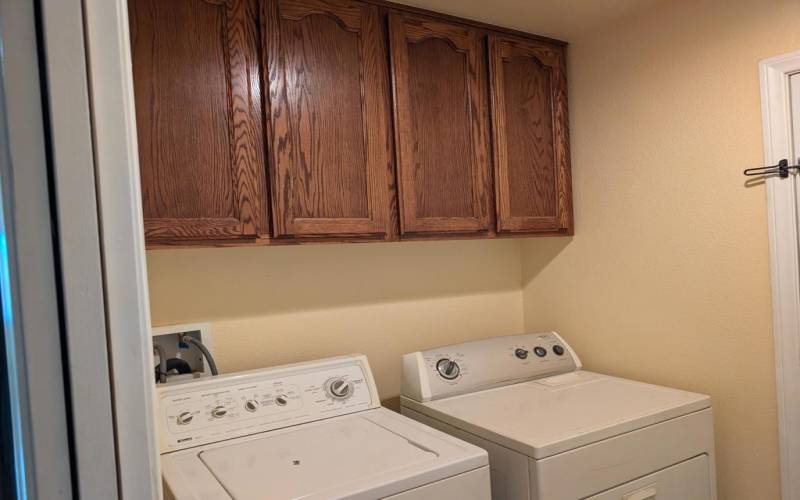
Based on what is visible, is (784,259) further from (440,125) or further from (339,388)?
(339,388)

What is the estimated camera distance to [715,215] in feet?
5.61

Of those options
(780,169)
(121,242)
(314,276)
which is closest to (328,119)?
(314,276)

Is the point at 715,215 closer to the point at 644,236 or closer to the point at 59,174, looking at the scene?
the point at 644,236

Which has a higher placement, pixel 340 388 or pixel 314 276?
pixel 314 276

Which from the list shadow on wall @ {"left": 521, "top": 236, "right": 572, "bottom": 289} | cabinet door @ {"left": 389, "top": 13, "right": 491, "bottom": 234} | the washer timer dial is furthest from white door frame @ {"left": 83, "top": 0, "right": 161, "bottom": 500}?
shadow on wall @ {"left": 521, "top": 236, "right": 572, "bottom": 289}

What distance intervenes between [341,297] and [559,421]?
2.89ft

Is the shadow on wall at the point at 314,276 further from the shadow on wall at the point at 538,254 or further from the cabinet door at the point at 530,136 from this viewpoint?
the cabinet door at the point at 530,136

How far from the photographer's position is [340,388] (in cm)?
164

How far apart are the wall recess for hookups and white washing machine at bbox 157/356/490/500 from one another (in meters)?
0.17

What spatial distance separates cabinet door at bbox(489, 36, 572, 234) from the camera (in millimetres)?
1928

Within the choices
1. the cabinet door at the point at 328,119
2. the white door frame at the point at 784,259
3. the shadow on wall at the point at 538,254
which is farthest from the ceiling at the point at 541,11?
the shadow on wall at the point at 538,254

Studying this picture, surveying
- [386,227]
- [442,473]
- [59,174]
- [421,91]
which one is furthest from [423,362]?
[59,174]

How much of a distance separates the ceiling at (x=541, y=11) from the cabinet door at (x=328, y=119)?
9.9 inches

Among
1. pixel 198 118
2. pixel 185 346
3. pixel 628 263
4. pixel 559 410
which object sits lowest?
pixel 559 410
